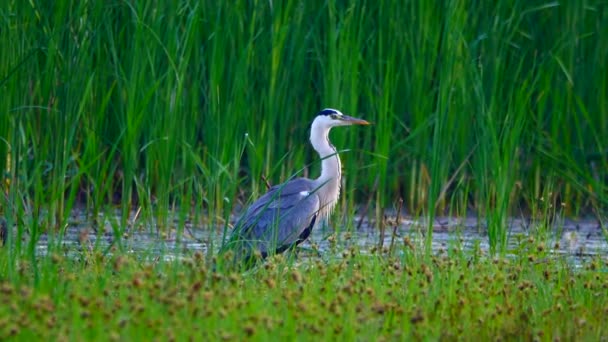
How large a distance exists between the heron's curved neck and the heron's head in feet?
0.12

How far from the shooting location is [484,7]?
303 inches

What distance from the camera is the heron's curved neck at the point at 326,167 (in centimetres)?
714

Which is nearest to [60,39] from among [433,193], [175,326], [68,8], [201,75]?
[68,8]

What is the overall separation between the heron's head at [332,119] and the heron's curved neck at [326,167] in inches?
1.4


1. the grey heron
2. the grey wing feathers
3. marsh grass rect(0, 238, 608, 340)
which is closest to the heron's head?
the grey heron

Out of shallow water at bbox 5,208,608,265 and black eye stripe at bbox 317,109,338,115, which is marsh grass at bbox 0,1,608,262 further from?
black eye stripe at bbox 317,109,338,115

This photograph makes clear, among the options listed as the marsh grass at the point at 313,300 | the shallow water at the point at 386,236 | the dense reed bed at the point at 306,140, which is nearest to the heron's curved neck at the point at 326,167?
the dense reed bed at the point at 306,140

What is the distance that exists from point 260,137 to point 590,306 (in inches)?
116

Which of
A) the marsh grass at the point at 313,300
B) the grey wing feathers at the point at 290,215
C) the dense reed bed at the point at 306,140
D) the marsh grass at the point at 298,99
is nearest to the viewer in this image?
the marsh grass at the point at 313,300

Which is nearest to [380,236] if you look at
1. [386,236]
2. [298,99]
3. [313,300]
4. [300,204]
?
[300,204]

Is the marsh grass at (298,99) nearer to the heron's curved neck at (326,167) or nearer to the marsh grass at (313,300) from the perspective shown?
the heron's curved neck at (326,167)

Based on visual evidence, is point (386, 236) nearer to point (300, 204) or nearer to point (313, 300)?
point (300, 204)

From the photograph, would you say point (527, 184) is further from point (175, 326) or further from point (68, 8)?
point (175, 326)

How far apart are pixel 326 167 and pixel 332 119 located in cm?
28
